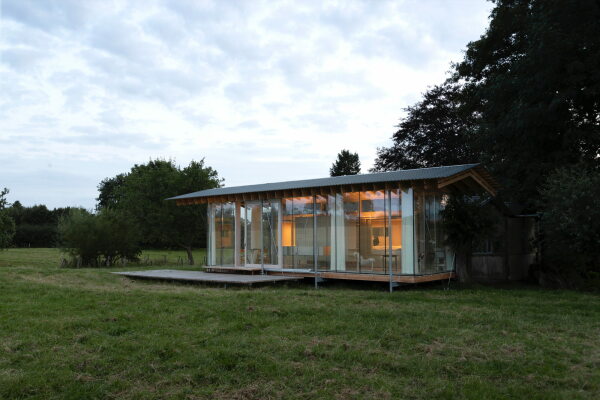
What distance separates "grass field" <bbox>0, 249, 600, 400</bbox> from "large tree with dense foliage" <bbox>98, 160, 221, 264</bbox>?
16.6 meters

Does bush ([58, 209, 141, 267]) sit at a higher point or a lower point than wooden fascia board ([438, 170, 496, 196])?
lower

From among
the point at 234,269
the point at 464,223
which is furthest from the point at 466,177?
the point at 234,269

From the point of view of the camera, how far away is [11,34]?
11625 millimetres

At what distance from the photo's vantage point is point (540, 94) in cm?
1410

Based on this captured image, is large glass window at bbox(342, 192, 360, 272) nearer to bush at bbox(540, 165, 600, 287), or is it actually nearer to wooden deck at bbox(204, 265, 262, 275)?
wooden deck at bbox(204, 265, 262, 275)

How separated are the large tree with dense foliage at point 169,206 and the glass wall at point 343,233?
33.0ft

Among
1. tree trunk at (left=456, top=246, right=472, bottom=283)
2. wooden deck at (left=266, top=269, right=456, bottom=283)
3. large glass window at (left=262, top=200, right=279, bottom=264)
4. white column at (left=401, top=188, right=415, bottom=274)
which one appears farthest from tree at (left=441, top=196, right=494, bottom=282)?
large glass window at (left=262, top=200, right=279, bottom=264)

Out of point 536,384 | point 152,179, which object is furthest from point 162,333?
point 152,179

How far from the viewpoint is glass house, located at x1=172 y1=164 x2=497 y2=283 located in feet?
41.5

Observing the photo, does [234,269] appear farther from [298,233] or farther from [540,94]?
[540,94]

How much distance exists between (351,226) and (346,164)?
41.6 metres

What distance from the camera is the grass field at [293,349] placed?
455 cm

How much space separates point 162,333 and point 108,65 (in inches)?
460

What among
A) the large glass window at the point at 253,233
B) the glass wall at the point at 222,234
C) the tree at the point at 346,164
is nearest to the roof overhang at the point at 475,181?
the large glass window at the point at 253,233
